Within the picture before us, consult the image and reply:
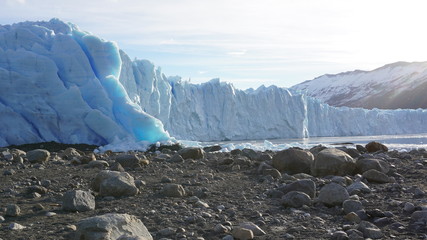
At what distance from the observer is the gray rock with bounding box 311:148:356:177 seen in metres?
5.41

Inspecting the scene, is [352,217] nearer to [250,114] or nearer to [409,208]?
[409,208]

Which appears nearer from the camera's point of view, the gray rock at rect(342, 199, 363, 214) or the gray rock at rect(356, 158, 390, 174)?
the gray rock at rect(342, 199, 363, 214)

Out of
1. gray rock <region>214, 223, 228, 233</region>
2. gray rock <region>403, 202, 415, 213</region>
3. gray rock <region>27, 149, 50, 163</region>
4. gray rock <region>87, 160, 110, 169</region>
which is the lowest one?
gray rock <region>27, 149, 50, 163</region>

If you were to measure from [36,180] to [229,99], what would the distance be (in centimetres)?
2078

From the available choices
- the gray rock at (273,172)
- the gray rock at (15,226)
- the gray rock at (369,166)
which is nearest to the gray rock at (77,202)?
the gray rock at (15,226)

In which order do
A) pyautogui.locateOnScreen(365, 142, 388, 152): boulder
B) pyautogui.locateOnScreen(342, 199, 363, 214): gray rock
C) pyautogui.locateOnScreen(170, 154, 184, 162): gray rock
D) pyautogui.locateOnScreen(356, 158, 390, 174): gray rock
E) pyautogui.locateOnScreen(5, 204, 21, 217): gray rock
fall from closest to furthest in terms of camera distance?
pyautogui.locateOnScreen(5, 204, 21, 217): gray rock
pyautogui.locateOnScreen(342, 199, 363, 214): gray rock
pyautogui.locateOnScreen(356, 158, 390, 174): gray rock
pyautogui.locateOnScreen(170, 154, 184, 162): gray rock
pyautogui.locateOnScreen(365, 142, 388, 152): boulder

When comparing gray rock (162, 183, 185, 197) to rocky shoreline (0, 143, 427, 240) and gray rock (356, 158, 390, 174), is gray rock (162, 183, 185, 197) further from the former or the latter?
gray rock (356, 158, 390, 174)

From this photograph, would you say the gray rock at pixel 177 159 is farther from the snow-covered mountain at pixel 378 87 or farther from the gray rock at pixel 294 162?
the snow-covered mountain at pixel 378 87

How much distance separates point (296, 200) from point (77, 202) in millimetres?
1746

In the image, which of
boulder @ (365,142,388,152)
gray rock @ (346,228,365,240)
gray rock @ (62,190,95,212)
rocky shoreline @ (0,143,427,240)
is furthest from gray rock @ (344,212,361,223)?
boulder @ (365,142,388,152)

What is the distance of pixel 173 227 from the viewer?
2.90 m

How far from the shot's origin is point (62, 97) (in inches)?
533

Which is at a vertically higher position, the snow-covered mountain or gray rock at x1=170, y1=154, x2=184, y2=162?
the snow-covered mountain

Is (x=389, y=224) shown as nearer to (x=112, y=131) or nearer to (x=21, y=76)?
(x=112, y=131)
